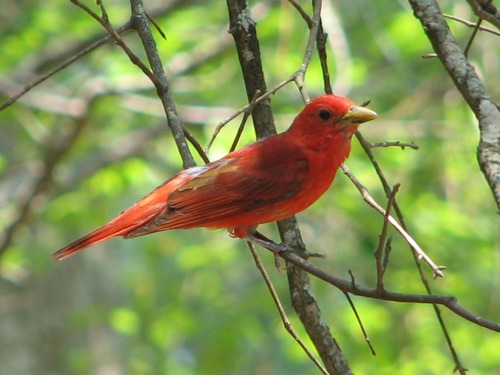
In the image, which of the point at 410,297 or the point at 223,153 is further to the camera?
the point at 223,153

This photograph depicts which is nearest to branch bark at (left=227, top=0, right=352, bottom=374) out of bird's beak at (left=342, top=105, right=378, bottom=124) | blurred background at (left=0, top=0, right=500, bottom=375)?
bird's beak at (left=342, top=105, right=378, bottom=124)

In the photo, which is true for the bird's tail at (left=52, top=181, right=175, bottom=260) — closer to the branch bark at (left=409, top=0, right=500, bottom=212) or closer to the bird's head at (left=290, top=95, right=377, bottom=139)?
the bird's head at (left=290, top=95, right=377, bottom=139)

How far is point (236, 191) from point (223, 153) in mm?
3397

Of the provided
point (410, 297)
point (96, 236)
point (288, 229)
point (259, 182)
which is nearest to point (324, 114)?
point (259, 182)

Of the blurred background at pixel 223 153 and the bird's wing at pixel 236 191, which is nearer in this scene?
the bird's wing at pixel 236 191

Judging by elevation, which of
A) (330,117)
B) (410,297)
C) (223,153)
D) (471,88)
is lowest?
(410,297)

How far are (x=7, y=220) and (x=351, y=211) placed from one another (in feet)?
10.3

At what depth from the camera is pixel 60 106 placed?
26.5 feet

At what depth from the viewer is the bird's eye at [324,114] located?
382 centimetres

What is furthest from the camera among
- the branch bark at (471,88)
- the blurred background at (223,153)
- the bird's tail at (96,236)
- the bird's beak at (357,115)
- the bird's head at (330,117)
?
the blurred background at (223,153)

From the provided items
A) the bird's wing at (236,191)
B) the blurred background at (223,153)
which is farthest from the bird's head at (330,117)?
the blurred background at (223,153)

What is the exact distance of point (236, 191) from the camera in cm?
384

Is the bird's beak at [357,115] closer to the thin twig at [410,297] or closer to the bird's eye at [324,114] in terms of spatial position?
the bird's eye at [324,114]

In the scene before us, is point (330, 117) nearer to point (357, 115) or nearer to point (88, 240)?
point (357, 115)
